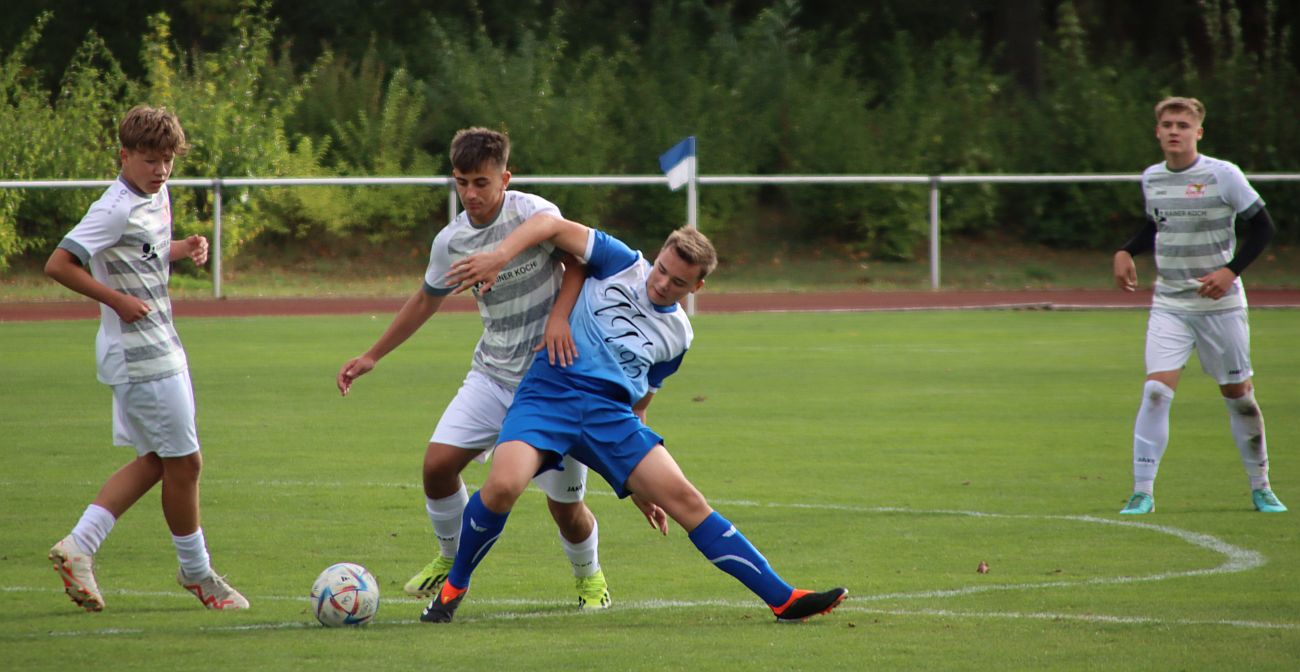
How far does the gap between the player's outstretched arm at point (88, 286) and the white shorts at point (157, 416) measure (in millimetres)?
269

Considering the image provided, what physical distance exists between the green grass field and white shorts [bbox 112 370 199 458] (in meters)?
0.60

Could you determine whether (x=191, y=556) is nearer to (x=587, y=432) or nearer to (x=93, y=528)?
(x=93, y=528)

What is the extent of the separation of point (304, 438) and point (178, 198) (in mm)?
14823

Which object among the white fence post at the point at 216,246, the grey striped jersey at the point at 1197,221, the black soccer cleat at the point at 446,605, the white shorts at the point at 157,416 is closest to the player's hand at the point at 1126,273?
the grey striped jersey at the point at 1197,221

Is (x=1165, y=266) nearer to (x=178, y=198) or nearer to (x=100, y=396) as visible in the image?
(x=100, y=396)

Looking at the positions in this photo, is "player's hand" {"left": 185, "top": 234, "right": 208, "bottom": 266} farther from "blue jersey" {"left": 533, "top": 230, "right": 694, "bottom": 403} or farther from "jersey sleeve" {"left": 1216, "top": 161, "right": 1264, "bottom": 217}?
"jersey sleeve" {"left": 1216, "top": 161, "right": 1264, "bottom": 217}

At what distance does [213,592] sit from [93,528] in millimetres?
486

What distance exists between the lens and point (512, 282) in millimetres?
6125

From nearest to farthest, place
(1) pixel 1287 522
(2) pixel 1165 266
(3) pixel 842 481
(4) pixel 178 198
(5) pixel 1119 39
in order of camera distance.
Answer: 1. (1) pixel 1287 522
2. (2) pixel 1165 266
3. (3) pixel 842 481
4. (4) pixel 178 198
5. (5) pixel 1119 39

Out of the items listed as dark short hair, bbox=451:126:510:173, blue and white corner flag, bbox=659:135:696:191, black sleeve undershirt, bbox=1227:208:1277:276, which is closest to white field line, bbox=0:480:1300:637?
black sleeve undershirt, bbox=1227:208:1277:276

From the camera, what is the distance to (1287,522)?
7984mm

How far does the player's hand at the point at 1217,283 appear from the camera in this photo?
8.30 m

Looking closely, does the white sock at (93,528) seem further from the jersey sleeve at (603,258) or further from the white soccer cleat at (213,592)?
the jersey sleeve at (603,258)

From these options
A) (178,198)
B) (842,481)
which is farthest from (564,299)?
(178,198)
